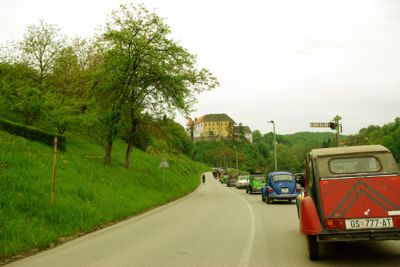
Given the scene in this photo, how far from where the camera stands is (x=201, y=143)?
186 m

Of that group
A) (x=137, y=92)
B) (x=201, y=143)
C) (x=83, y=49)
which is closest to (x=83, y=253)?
(x=137, y=92)

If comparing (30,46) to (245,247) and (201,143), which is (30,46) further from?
(201,143)

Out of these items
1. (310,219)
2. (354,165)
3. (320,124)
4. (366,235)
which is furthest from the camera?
(320,124)

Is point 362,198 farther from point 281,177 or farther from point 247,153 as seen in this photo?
point 247,153

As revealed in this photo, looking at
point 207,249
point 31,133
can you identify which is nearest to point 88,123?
point 31,133

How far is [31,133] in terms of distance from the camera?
28.2 metres

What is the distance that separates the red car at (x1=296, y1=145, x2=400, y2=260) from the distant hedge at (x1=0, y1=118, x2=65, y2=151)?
2355 cm

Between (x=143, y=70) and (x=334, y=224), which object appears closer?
(x=334, y=224)

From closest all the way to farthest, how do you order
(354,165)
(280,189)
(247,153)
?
1. (354,165)
2. (280,189)
3. (247,153)

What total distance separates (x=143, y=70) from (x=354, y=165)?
23.5 meters

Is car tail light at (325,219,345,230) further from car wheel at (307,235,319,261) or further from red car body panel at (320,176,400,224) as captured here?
car wheel at (307,235,319,261)

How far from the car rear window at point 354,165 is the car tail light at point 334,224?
1.03 metres

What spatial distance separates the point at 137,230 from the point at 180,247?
3.74 meters

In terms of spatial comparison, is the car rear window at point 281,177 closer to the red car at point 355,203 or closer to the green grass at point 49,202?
the green grass at point 49,202
